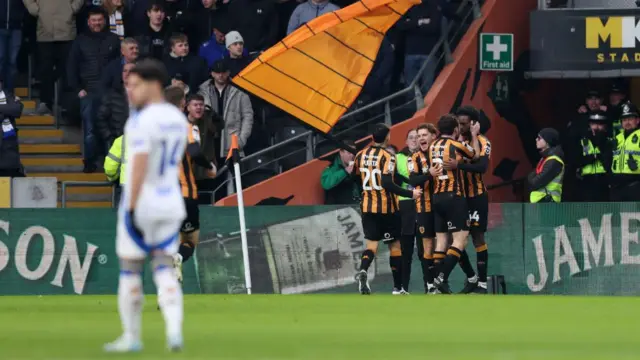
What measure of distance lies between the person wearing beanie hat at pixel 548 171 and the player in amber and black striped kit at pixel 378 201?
2.20 m

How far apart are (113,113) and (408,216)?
15.2 feet

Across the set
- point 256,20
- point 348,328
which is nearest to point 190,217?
point 348,328

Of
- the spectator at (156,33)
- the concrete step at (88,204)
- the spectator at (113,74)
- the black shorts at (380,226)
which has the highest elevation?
the spectator at (156,33)

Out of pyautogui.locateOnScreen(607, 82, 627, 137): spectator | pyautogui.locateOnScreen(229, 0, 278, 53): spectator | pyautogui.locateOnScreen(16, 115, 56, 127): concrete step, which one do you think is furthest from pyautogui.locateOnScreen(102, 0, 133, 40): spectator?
pyautogui.locateOnScreen(607, 82, 627, 137): spectator

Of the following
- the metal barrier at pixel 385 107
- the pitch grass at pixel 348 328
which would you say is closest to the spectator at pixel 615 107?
→ the metal barrier at pixel 385 107

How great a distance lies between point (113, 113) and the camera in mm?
22844

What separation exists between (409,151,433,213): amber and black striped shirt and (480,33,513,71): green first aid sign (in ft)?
17.1

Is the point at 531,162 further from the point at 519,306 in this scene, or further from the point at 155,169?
the point at 155,169

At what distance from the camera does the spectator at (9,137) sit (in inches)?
871

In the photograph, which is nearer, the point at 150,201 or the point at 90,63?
the point at 150,201

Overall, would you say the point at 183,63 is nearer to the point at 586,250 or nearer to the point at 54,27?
the point at 54,27

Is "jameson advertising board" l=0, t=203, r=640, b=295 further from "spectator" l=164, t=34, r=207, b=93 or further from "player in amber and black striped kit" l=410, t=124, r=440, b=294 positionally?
"spectator" l=164, t=34, r=207, b=93

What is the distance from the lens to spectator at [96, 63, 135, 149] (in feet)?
74.6

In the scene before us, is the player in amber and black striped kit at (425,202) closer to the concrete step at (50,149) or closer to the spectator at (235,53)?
the spectator at (235,53)
